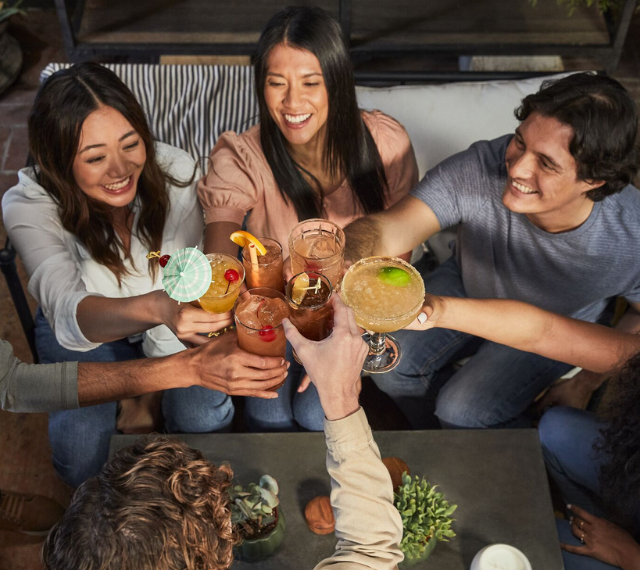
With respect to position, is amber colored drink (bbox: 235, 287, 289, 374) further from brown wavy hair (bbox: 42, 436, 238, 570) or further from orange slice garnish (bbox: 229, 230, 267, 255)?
brown wavy hair (bbox: 42, 436, 238, 570)

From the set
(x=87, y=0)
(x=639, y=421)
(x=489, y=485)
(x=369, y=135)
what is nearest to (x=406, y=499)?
(x=489, y=485)

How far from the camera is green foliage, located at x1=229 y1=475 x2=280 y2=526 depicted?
1.66m

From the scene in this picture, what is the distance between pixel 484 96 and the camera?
2.79m

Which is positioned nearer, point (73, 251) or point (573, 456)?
point (573, 456)

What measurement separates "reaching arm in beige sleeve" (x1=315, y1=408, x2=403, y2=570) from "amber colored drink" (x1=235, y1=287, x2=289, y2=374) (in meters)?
0.31

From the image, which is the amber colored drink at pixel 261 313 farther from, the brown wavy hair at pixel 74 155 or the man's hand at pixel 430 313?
the brown wavy hair at pixel 74 155

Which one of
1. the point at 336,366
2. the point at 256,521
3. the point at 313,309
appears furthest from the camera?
the point at 256,521

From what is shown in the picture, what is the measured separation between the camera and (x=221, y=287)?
5.62ft

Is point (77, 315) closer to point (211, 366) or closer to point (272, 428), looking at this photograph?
point (211, 366)

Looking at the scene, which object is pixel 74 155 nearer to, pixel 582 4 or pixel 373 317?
pixel 373 317

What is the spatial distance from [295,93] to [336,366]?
1.04m

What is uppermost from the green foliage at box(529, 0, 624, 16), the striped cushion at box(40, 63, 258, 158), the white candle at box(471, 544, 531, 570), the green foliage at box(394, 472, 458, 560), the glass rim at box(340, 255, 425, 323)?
the green foliage at box(529, 0, 624, 16)

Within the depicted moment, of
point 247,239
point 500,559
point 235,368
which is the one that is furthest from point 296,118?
point 500,559

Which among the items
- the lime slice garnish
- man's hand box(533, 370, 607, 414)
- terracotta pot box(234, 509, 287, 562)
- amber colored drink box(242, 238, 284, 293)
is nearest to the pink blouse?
amber colored drink box(242, 238, 284, 293)
